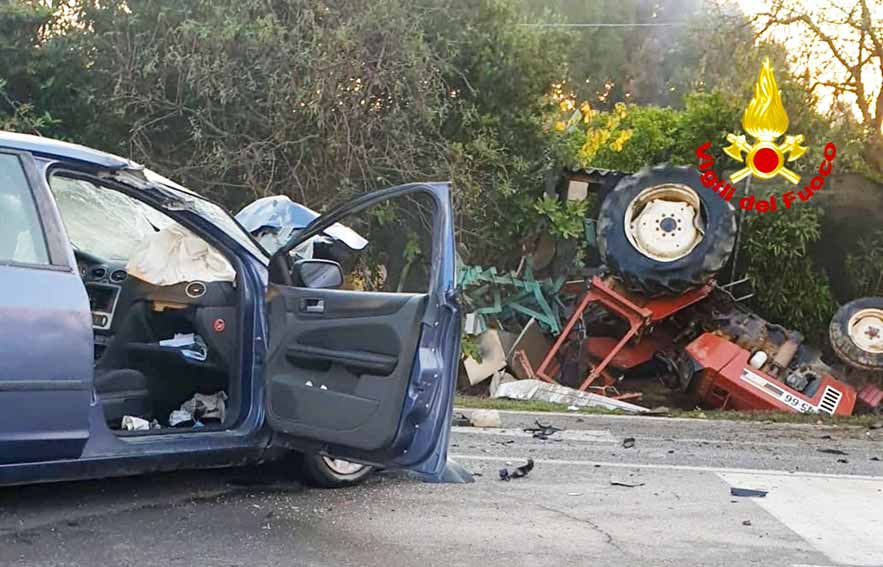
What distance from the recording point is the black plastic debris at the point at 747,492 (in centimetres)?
581

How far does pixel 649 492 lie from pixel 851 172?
7745 mm

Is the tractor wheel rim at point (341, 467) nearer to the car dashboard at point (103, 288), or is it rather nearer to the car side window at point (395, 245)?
the car dashboard at point (103, 288)

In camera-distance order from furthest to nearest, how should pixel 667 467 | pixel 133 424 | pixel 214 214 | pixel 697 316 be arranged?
1. pixel 697 316
2. pixel 667 467
3. pixel 214 214
4. pixel 133 424

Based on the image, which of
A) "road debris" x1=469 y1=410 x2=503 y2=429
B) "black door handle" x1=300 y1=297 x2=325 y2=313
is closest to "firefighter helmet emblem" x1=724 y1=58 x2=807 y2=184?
"road debris" x1=469 y1=410 x2=503 y2=429

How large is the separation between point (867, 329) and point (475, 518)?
21.7 ft

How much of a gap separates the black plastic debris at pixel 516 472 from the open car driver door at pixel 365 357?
1732 millimetres

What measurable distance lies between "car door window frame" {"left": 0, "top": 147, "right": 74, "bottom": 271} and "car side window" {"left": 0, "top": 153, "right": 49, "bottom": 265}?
0.01 metres

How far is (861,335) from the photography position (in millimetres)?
10102

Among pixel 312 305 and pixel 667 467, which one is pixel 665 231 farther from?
pixel 312 305

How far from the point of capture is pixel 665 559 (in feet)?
14.6

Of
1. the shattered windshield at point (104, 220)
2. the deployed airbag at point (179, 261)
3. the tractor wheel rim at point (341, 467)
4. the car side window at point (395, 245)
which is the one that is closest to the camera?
the deployed airbag at point (179, 261)

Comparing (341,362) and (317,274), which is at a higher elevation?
(317,274)

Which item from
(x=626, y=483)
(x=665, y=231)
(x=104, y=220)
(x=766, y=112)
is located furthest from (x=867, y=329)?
(x=104, y=220)

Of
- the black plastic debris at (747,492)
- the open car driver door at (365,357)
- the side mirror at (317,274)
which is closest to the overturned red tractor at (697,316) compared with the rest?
the black plastic debris at (747,492)
